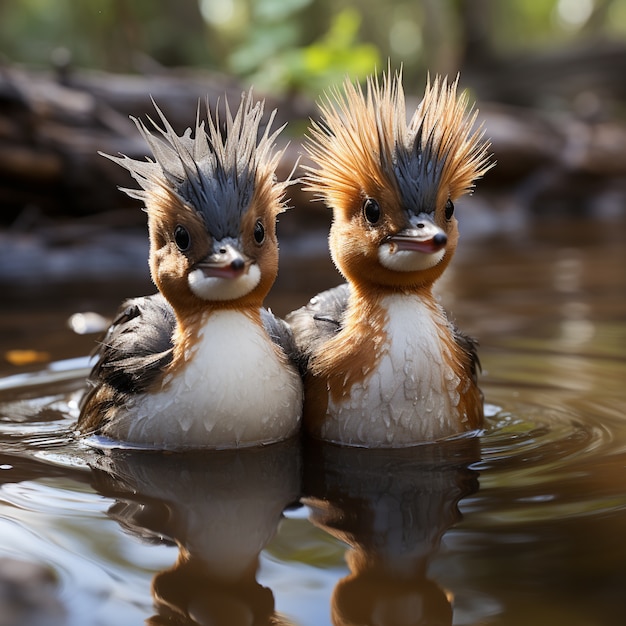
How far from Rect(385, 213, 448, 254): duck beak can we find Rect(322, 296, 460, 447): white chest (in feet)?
1.00

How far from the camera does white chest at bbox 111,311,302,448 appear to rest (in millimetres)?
3688

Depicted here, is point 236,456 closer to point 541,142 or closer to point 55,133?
point 55,133

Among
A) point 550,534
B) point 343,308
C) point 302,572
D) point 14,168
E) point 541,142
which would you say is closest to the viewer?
point 302,572

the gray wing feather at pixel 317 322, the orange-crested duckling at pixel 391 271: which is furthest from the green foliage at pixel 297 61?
the orange-crested duckling at pixel 391 271

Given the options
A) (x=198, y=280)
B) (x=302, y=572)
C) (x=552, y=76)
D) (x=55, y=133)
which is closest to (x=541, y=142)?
(x=552, y=76)

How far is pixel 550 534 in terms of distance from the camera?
291 centimetres

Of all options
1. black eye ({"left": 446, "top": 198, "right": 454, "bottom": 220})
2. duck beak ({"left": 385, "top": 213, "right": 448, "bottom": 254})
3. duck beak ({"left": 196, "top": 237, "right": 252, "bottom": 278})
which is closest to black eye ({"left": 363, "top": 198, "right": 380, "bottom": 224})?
duck beak ({"left": 385, "top": 213, "right": 448, "bottom": 254})

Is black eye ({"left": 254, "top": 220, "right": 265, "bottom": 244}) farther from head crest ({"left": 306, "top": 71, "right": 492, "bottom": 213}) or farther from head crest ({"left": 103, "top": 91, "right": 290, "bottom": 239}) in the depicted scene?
head crest ({"left": 306, "top": 71, "right": 492, "bottom": 213})

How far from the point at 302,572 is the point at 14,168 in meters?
7.51

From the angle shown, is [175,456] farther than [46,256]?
No

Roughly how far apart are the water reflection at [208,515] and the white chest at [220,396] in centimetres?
8

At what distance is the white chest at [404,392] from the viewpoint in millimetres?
3789

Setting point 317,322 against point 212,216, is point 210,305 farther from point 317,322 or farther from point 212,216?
point 317,322

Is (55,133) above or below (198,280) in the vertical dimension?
above
